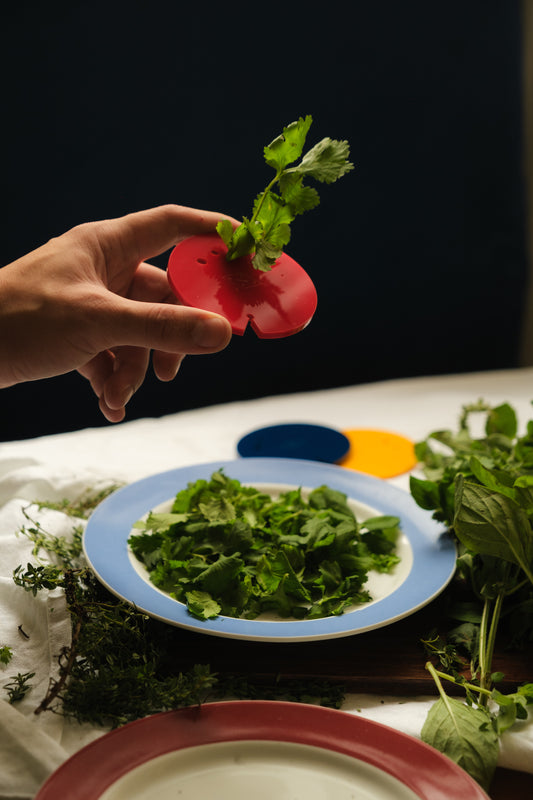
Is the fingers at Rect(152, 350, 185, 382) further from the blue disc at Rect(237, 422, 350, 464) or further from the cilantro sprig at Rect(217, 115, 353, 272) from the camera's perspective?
the cilantro sprig at Rect(217, 115, 353, 272)

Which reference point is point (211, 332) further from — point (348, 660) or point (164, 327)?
point (348, 660)

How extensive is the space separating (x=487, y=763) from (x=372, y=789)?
0.11 metres

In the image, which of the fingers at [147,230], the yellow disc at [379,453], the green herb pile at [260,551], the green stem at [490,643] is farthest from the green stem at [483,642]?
the fingers at [147,230]

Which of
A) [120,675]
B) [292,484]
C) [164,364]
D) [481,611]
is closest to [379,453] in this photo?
[292,484]

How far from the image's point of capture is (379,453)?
142 cm

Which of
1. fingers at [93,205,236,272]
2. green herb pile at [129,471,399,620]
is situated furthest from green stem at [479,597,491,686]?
fingers at [93,205,236,272]

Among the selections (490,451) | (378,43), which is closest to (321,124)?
(378,43)

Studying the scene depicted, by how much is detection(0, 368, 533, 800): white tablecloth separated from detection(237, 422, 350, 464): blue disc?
6 cm

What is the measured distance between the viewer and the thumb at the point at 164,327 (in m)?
0.81

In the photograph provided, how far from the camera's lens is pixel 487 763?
2.08 ft

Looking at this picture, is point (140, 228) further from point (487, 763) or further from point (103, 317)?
point (487, 763)

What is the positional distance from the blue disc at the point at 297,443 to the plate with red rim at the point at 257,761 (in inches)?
29.2

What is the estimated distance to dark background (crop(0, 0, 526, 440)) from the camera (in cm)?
238

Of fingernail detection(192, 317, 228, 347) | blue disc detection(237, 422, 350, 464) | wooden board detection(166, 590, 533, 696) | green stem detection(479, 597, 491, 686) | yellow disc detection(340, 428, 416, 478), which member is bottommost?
yellow disc detection(340, 428, 416, 478)
